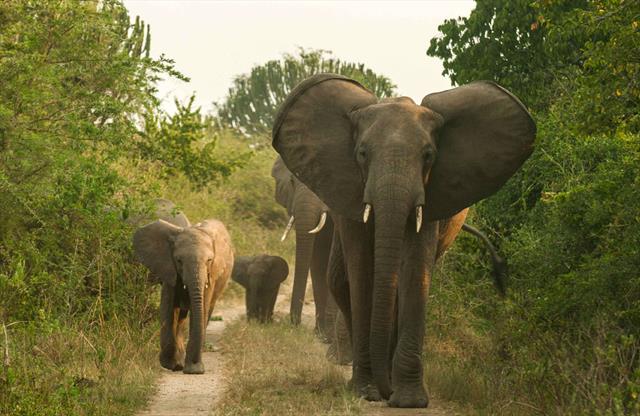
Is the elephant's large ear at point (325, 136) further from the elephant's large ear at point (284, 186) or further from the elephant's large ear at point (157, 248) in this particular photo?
the elephant's large ear at point (284, 186)

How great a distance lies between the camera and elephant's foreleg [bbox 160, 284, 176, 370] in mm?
13727

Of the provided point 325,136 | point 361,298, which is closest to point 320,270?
point 325,136

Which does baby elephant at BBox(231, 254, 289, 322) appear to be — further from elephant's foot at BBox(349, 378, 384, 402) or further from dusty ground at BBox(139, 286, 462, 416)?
elephant's foot at BBox(349, 378, 384, 402)

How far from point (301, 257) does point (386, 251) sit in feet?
31.3

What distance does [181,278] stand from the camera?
553 inches

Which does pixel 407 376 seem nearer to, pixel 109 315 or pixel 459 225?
pixel 459 225

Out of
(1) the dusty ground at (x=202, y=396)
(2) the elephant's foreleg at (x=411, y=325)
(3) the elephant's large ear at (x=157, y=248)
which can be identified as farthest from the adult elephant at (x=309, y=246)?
(2) the elephant's foreleg at (x=411, y=325)

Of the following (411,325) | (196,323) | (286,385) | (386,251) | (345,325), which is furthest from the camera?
(345,325)

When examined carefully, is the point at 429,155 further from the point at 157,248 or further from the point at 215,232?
the point at 215,232

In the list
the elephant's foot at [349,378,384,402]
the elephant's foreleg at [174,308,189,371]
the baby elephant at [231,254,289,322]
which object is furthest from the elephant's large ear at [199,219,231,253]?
the elephant's foot at [349,378,384,402]

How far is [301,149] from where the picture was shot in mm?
11180

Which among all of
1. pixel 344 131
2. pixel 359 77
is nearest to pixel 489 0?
pixel 344 131

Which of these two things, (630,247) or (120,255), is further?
(120,255)

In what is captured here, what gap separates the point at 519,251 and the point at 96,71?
20.2ft
